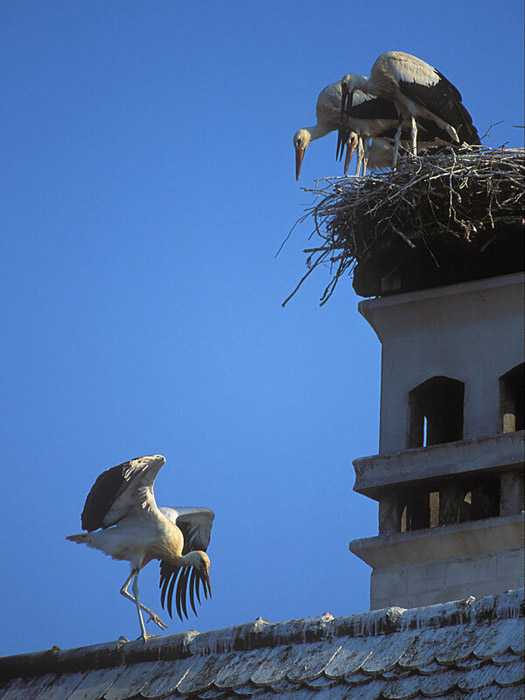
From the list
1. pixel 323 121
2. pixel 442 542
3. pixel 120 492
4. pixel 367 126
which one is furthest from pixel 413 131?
pixel 120 492

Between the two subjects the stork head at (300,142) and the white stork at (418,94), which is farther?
the stork head at (300,142)

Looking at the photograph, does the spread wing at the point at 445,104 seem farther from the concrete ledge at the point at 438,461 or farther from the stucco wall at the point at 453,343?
the concrete ledge at the point at 438,461

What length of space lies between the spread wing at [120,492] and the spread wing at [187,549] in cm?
37

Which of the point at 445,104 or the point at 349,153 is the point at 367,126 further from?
the point at 445,104

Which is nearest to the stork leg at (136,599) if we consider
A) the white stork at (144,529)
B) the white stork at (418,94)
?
the white stork at (144,529)

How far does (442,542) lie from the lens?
9.35m

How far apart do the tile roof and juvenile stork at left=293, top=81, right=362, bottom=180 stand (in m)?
9.20

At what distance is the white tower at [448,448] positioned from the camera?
9.29 m

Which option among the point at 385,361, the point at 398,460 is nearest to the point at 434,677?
the point at 398,460

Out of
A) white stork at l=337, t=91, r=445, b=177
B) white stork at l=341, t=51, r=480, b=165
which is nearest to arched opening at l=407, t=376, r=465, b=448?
white stork at l=341, t=51, r=480, b=165

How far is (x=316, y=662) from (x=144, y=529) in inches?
155

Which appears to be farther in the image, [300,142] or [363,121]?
[300,142]

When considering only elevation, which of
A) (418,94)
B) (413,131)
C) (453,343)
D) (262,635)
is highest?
(418,94)

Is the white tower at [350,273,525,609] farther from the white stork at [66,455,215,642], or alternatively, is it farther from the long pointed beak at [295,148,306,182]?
the long pointed beak at [295,148,306,182]
